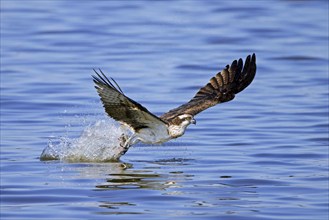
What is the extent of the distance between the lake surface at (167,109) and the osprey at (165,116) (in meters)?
0.43

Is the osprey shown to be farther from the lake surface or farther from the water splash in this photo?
the lake surface

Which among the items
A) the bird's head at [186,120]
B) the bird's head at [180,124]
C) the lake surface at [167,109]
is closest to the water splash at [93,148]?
the lake surface at [167,109]

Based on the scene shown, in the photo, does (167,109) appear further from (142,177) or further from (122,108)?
(122,108)

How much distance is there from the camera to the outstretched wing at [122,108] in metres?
12.0

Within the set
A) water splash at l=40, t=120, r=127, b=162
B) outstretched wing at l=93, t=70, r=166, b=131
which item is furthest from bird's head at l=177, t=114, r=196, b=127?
water splash at l=40, t=120, r=127, b=162

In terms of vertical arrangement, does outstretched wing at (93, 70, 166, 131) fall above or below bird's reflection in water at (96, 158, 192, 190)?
above

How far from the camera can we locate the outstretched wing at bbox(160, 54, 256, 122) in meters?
13.9

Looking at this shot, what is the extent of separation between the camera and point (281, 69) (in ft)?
70.2

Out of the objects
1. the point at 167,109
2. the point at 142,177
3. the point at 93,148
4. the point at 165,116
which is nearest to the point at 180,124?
the point at 165,116

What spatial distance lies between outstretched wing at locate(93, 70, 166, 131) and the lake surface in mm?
575

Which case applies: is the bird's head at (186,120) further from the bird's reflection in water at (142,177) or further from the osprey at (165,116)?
the bird's reflection in water at (142,177)

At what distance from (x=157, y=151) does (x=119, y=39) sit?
387 inches

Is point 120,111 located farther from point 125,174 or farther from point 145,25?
point 145,25

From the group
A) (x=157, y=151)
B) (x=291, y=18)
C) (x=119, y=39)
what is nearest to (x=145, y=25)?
(x=119, y=39)
